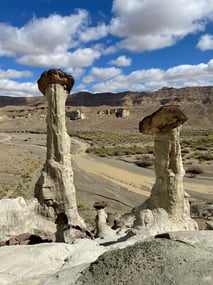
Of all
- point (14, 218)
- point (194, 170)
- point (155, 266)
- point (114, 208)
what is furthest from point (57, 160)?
point (194, 170)

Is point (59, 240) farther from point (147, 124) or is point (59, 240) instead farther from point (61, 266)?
point (147, 124)

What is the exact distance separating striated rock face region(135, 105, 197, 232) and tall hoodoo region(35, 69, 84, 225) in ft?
13.4

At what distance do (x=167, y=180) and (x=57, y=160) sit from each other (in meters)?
5.46

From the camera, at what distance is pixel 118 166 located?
36531 millimetres

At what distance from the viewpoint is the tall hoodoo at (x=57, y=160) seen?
14.6 metres

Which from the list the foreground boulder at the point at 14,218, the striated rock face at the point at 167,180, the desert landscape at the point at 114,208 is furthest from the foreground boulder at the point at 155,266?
the foreground boulder at the point at 14,218

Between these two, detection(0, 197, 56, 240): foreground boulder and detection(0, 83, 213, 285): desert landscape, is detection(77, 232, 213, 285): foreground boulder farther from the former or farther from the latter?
detection(0, 197, 56, 240): foreground boulder

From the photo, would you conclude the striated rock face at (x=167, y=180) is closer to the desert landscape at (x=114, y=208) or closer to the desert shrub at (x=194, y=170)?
the desert landscape at (x=114, y=208)

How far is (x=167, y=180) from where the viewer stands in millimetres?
11594

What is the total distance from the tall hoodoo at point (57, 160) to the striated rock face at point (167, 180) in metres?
4.08

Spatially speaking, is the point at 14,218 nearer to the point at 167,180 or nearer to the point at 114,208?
the point at 167,180

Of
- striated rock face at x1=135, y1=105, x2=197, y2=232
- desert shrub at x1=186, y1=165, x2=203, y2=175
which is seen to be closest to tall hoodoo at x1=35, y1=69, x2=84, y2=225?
striated rock face at x1=135, y1=105, x2=197, y2=232

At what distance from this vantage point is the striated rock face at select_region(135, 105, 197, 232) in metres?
11.1

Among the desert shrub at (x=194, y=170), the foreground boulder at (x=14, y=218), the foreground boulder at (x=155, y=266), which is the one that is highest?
the foreground boulder at (x=155, y=266)
